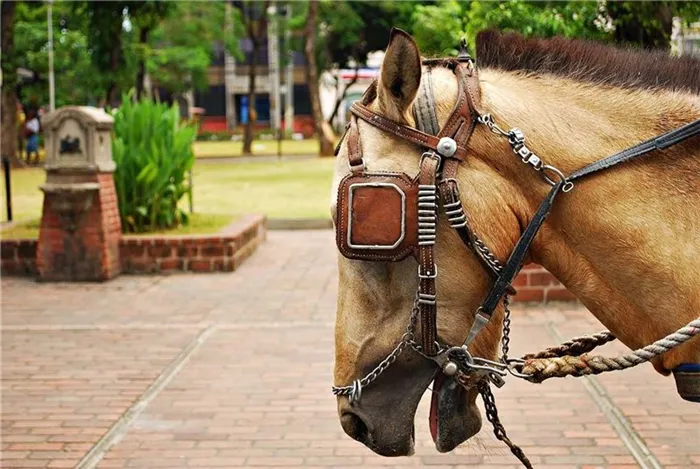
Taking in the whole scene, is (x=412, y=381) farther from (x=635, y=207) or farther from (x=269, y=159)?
(x=269, y=159)

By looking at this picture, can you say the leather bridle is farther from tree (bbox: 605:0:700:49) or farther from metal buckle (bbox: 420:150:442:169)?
tree (bbox: 605:0:700:49)

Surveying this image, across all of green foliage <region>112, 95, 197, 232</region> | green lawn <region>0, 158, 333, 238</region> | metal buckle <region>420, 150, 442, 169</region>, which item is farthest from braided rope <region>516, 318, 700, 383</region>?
green lawn <region>0, 158, 333, 238</region>

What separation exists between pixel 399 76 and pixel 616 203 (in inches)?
23.5

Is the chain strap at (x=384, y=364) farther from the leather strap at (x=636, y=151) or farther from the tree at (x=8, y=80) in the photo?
the tree at (x=8, y=80)

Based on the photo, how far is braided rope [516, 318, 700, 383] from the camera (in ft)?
6.64

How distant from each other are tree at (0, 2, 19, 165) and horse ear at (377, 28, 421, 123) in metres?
24.6

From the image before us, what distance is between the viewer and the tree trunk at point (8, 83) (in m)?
25.1

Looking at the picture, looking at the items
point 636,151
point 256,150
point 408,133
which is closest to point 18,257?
point 408,133

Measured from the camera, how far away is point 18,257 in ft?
32.4

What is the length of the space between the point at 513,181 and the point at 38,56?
3157 cm

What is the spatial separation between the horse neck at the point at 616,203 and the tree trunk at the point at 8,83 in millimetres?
24658

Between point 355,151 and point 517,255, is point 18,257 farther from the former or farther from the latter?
point 517,255

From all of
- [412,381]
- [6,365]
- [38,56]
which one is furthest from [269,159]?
[412,381]

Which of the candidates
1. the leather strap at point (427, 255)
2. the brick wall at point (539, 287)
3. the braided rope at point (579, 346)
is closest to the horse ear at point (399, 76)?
the leather strap at point (427, 255)
